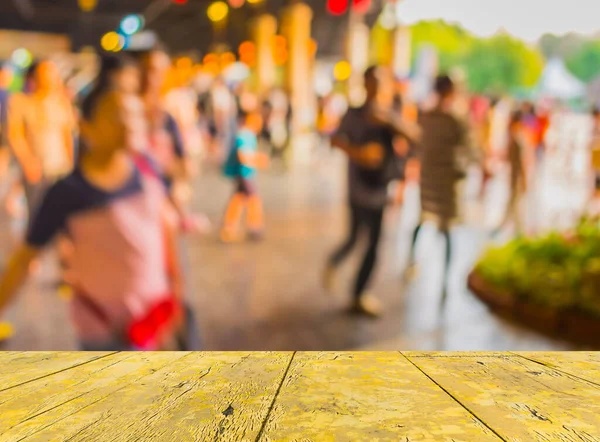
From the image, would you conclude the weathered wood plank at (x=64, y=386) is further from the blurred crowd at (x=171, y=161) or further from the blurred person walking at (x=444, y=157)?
the blurred person walking at (x=444, y=157)

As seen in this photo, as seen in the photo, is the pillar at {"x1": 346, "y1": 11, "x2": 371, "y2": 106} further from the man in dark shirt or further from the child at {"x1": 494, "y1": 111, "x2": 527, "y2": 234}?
the child at {"x1": 494, "y1": 111, "x2": 527, "y2": 234}

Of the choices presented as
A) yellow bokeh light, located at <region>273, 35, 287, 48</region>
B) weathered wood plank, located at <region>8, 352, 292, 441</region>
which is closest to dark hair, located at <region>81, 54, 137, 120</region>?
weathered wood plank, located at <region>8, 352, 292, 441</region>

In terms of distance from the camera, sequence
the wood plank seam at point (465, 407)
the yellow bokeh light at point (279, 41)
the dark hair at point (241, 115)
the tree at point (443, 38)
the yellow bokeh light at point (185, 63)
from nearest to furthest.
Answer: the wood plank seam at point (465, 407) < the tree at point (443, 38) < the yellow bokeh light at point (279, 41) < the dark hair at point (241, 115) < the yellow bokeh light at point (185, 63)

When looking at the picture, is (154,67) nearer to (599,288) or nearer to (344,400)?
(344,400)

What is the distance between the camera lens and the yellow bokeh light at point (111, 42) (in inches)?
114

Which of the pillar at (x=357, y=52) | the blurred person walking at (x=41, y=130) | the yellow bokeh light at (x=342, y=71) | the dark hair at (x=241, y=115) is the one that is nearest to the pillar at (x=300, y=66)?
the yellow bokeh light at (x=342, y=71)

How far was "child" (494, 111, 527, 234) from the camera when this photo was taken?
427 centimetres

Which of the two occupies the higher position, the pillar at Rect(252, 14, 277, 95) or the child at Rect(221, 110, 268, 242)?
the pillar at Rect(252, 14, 277, 95)

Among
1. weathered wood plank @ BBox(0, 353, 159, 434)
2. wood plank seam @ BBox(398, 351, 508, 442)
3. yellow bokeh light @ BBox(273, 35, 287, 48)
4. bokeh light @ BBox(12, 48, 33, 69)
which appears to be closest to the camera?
wood plank seam @ BBox(398, 351, 508, 442)

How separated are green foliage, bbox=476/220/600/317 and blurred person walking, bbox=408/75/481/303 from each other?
425mm

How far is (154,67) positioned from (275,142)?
123 centimetres

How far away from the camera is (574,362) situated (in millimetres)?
1309

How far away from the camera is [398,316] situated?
3.27m

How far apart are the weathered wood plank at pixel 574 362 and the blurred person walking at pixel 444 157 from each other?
1.94m
